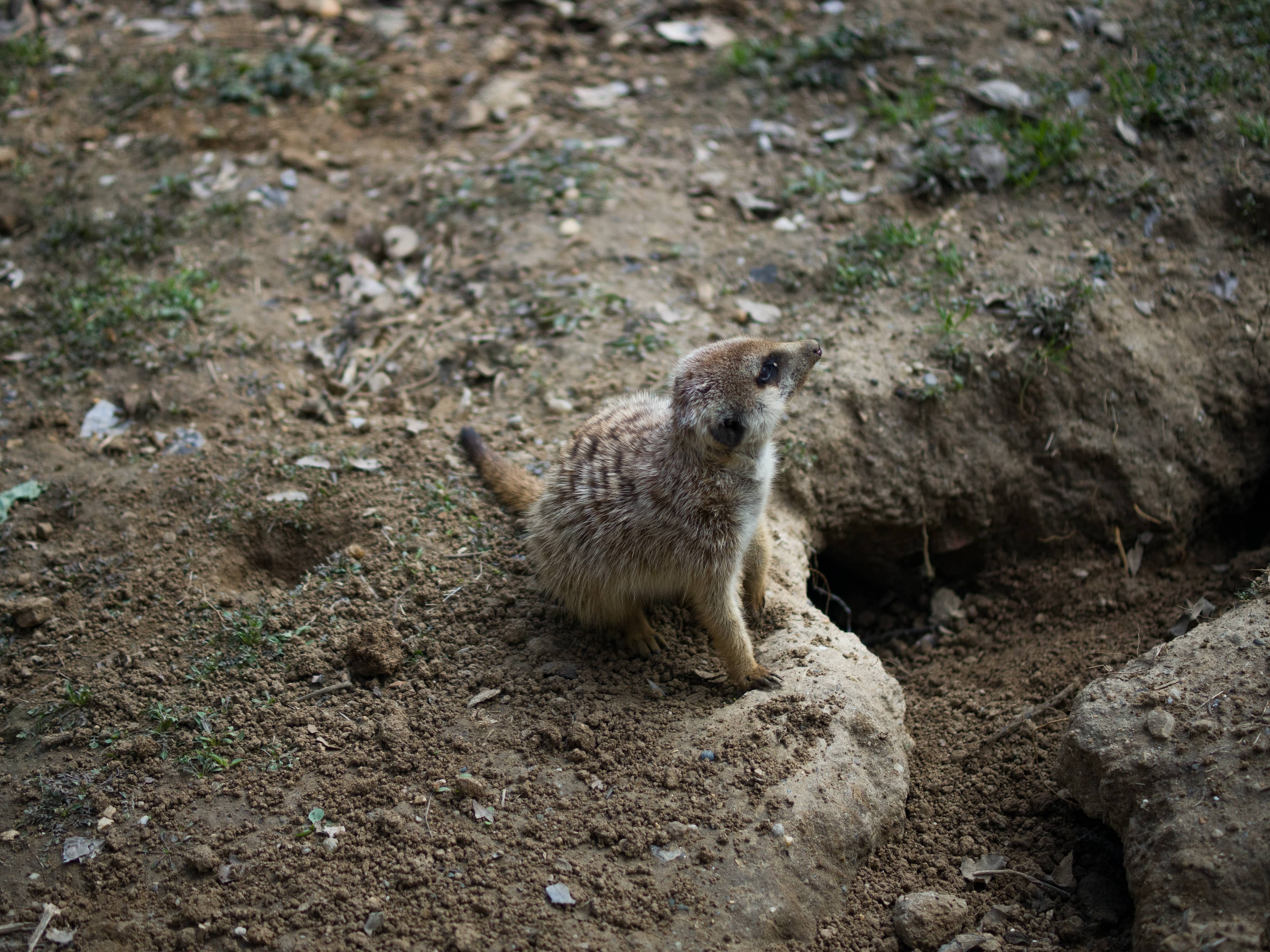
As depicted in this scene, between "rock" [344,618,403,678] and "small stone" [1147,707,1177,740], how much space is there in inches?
99.8

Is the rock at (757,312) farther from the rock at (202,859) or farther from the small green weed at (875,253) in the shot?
the rock at (202,859)

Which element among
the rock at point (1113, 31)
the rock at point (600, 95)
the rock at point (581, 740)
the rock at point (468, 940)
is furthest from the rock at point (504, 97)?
the rock at point (468, 940)

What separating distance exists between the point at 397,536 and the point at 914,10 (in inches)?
201

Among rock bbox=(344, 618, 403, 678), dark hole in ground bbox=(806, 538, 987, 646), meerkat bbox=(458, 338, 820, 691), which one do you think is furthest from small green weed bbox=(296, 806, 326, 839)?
dark hole in ground bbox=(806, 538, 987, 646)

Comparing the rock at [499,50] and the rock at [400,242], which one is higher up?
the rock at [499,50]

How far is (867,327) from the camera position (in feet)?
14.2

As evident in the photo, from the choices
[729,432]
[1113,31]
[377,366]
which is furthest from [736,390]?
[1113,31]

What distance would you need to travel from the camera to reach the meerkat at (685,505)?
122 inches

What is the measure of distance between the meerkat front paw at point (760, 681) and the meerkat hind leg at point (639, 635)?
383 mm

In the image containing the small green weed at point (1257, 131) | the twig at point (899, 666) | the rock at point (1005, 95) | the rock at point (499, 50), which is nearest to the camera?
the twig at point (899, 666)

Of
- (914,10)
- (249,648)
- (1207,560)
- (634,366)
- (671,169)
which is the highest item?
(914,10)

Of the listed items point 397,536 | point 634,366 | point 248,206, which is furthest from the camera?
point 248,206

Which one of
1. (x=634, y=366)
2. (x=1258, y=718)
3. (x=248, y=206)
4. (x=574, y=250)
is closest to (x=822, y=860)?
(x=1258, y=718)

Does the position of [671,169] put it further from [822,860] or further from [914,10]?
[822,860]
